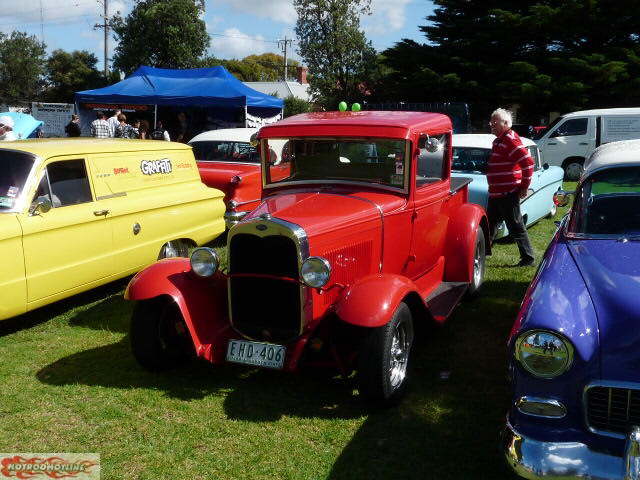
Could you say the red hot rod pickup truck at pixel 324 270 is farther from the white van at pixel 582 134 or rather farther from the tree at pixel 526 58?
the tree at pixel 526 58

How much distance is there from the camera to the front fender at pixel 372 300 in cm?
382

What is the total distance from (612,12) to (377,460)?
971 inches

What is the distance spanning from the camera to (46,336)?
551 cm

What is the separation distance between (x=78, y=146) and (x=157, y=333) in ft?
8.72

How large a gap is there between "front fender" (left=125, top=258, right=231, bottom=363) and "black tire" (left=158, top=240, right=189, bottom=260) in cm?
229

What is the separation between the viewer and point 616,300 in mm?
2951

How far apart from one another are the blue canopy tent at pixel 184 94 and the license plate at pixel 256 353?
46.5 ft

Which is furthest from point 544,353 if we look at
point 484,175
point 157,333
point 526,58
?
point 526,58

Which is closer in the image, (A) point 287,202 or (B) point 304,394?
(B) point 304,394

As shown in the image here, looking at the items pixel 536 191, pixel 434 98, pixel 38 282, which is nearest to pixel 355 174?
pixel 38 282

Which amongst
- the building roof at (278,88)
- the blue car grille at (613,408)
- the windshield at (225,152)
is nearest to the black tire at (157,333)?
the blue car grille at (613,408)

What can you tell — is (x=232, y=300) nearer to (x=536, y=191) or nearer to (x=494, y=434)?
(x=494, y=434)

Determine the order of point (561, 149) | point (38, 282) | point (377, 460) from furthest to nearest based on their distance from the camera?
point (561, 149)
point (38, 282)
point (377, 460)

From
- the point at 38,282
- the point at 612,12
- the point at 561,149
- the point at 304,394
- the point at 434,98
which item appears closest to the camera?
the point at 304,394
